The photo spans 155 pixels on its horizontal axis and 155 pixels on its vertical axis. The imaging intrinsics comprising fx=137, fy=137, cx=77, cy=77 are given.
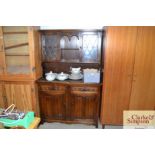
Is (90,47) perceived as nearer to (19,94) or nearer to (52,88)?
(52,88)

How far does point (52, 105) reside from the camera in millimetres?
2391

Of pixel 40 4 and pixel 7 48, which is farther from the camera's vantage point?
pixel 7 48

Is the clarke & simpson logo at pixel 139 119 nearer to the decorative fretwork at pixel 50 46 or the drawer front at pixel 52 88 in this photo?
the drawer front at pixel 52 88

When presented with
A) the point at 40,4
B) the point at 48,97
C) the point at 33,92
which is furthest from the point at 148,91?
the point at 40,4

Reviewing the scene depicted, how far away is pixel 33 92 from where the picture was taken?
226cm

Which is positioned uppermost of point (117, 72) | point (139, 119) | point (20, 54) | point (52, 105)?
point (20, 54)

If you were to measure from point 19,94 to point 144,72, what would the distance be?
6.66 feet

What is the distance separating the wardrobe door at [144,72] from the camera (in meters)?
1.97

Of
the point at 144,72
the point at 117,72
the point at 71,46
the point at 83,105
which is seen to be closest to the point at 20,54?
the point at 71,46

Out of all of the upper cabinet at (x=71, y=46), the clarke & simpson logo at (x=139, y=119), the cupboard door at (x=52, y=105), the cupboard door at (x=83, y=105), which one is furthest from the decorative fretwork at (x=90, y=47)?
the clarke & simpson logo at (x=139, y=119)

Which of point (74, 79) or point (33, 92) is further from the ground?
point (74, 79)
